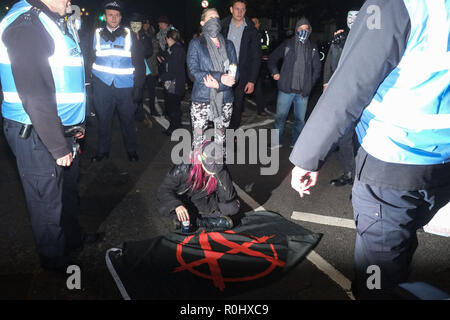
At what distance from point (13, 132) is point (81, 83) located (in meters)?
0.55

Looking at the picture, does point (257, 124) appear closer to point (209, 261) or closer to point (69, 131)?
point (209, 261)

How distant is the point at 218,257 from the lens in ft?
9.74

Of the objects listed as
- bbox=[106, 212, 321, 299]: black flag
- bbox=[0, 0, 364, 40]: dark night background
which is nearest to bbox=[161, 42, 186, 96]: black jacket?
bbox=[106, 212, 321, 299]: black flag

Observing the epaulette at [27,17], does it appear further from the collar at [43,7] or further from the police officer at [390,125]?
the police officer at [390,125]

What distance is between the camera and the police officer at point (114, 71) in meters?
4.65

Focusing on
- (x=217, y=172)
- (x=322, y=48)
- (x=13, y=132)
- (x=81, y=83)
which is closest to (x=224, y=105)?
(x=217, y=172)

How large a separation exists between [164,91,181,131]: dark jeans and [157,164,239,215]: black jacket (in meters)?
3.20

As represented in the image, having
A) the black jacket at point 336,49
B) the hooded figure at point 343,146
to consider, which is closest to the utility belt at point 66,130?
the hooded figure at point 343,146

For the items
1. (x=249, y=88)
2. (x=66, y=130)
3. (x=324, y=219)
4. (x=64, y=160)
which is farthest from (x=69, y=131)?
(x=249, y=88)

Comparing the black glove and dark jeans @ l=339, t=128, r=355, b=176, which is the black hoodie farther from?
the black glove

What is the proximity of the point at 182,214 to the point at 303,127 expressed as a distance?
1.34m

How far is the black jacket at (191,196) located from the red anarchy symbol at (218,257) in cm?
38

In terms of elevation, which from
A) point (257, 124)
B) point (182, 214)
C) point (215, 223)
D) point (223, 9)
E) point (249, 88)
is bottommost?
point (215, 223)
